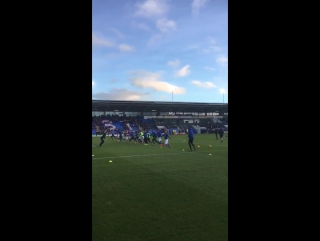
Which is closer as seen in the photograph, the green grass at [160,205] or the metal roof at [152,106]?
the green grass at [160,205]

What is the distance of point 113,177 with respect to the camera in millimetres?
6578

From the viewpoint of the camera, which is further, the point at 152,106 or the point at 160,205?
the point at 152,106

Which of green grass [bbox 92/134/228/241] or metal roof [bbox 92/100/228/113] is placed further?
metal roof [bbox 92/100/228/113]

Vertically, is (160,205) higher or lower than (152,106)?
lower

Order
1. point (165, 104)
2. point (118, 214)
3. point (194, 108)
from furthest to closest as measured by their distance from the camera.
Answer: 1. point (194, 108)
2. point (165, 104)
3. point (118, 214)

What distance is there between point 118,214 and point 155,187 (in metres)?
1.67

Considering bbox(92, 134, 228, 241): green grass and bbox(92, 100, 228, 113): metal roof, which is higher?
bbox(92, 100, 228, 113): metal roof

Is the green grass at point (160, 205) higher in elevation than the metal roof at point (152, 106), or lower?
lower
